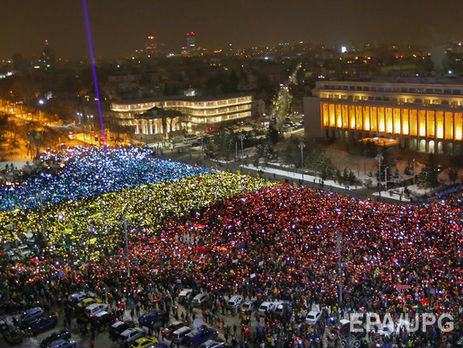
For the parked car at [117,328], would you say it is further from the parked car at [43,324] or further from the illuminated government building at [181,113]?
the illuminated government building at [181,113]

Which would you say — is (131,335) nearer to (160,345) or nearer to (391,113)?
(160,345)

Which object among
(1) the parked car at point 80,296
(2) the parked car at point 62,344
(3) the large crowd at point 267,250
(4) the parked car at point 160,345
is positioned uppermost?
(3) the large crowd at point 267,250

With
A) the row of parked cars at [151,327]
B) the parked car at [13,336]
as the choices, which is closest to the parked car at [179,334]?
the row of parked cars at [151,327]

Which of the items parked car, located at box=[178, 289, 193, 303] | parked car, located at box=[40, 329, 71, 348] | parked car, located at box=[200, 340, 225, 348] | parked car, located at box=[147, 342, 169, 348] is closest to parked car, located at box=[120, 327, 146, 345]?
parked car, located at box=[147, 342, 169, 348]

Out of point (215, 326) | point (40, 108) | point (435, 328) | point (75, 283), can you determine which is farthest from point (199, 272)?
point (40, 108)

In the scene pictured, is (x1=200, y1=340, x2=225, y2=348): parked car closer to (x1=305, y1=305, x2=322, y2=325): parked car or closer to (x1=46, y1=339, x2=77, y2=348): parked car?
(x1=305, y1=305, x2=322, y2=325): parked car

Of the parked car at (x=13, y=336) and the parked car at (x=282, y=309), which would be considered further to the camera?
the parked car at (x=282, y=309)
